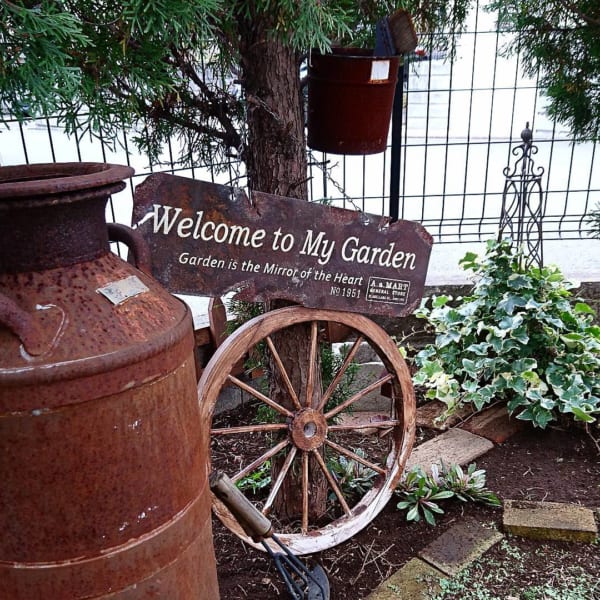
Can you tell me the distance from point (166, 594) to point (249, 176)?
1.24 m

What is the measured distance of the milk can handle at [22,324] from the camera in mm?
1147

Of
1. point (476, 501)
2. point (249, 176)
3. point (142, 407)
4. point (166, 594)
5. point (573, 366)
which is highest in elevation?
point (249, 176)

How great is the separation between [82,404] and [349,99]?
135cm

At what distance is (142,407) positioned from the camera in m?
1.29

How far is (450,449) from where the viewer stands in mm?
2945

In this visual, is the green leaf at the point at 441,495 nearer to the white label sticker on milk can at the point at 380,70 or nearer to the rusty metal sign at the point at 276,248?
the rusty metal sign at the point at 276,248

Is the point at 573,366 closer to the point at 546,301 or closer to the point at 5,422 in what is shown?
the point at 546,301

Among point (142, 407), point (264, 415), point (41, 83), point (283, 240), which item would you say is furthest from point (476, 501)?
point (41, 83)

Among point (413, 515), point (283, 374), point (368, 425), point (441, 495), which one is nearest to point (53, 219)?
point (283, 374)

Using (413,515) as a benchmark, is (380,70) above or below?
above

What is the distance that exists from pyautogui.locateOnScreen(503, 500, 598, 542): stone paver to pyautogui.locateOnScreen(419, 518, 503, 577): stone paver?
0.09 m

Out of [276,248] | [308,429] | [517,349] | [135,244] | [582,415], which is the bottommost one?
[582,415]

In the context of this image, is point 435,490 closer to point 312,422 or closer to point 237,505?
point 312,422

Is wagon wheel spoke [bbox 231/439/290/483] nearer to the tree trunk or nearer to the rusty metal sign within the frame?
the tree trunk
